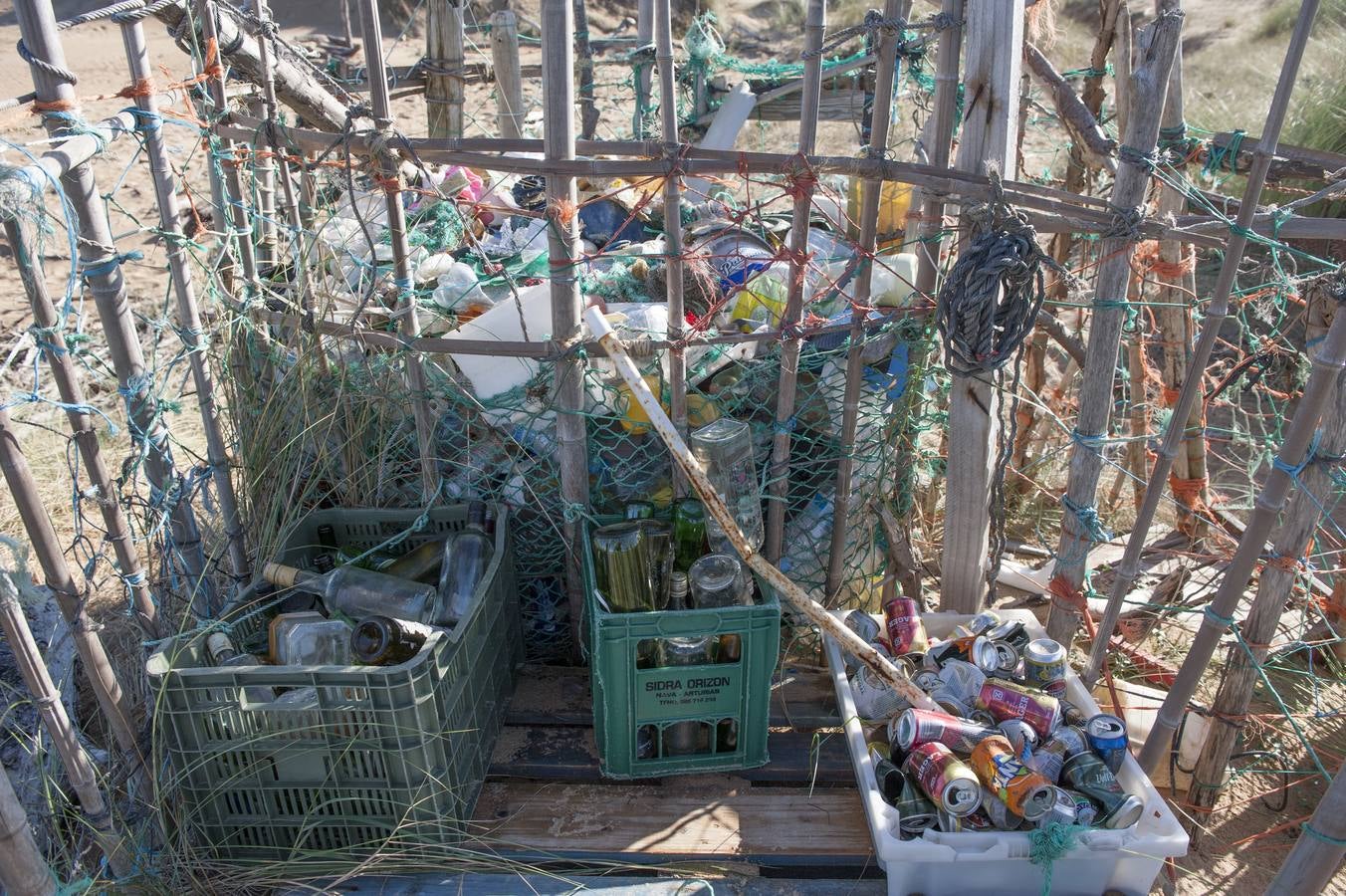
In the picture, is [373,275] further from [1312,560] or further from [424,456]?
[1312,560]

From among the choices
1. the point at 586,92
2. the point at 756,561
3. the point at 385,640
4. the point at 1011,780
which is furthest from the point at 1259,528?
the point at 586,92

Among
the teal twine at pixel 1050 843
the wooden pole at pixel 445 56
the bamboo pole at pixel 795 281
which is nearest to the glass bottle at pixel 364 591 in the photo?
the bamboo pole at pixel 795 281

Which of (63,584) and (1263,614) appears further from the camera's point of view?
(1263,614)

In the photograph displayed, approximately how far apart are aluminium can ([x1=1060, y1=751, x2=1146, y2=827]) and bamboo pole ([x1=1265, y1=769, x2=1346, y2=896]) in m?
0.28

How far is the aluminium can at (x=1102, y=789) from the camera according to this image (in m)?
2.01

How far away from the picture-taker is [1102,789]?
207 centimetres

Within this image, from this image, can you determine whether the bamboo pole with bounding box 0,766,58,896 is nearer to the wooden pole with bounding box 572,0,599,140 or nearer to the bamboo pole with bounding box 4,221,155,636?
the bamboo pole with bounding box 4,221,155,636

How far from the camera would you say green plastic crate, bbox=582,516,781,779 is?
2270 mm

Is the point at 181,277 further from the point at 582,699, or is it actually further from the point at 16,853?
the point at 582,699

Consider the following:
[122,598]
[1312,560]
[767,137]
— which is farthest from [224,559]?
[767,137]

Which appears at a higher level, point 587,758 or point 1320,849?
point 1320,849

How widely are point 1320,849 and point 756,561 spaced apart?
1.24 m

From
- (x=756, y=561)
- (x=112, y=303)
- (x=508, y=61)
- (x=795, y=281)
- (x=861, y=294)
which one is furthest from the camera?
(x=508, y=61)

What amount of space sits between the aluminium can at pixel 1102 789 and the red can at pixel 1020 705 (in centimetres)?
11
